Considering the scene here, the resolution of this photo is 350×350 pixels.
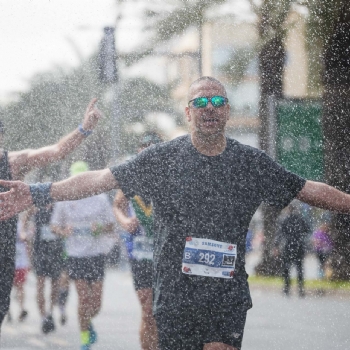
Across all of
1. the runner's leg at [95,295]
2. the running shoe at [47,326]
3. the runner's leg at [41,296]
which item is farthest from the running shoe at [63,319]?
the runner's leg at [95,295]

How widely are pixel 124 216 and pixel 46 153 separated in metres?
1.25

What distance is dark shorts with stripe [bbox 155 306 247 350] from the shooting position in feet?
12.6

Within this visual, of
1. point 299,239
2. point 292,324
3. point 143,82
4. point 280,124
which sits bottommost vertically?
A: point 292,324

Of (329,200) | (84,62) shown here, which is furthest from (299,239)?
(329,200)

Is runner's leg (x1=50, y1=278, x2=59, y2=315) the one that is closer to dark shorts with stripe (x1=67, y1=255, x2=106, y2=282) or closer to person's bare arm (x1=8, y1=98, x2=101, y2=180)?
dark shorts with stripe (x1=67, y1=255, x2=106, y2=282)

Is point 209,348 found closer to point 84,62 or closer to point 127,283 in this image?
point 84,62

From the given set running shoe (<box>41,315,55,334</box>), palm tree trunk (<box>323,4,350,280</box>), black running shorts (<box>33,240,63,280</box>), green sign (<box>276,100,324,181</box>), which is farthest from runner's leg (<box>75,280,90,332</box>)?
palm tree trunk (<box>323,4,350,280</box>)

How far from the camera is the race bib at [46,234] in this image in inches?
332

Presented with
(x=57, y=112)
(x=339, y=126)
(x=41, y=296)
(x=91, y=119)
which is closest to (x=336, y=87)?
(x=339, y=126)

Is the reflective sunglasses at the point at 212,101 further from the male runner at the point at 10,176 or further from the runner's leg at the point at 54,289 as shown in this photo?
the runner's leg at the point at 54,289

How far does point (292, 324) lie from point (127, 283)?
23.1 ft

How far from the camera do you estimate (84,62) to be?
10.8 m

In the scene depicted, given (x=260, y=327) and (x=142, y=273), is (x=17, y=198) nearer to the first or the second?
(x=142, y=273)

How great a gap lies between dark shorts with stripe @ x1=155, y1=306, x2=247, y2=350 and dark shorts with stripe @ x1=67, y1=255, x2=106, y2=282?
9.80ft
